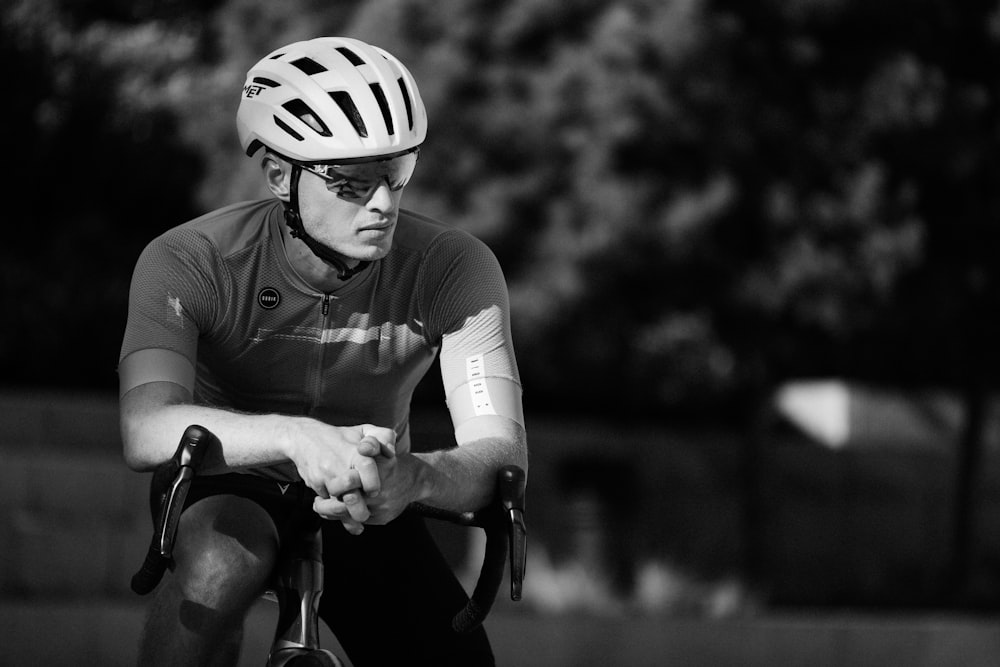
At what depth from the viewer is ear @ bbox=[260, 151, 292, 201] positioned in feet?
11.0

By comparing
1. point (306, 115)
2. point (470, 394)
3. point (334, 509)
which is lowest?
point (334, 509)

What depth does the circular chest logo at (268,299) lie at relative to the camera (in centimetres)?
341

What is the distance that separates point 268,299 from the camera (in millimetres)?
3410

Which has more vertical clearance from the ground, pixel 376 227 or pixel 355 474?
pixel 376 227

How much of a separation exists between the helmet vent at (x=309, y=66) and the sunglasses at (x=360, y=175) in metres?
0.22

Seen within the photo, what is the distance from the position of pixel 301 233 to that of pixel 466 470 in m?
0.67

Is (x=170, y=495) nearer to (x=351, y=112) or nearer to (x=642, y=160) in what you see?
(x=351, y=112)

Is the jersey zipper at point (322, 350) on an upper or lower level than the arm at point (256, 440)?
upper

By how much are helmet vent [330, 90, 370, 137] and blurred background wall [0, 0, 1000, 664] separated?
284 inches

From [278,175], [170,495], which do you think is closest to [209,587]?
[170,495]

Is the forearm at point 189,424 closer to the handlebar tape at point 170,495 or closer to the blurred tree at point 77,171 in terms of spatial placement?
the handlebar tape at point 170,495

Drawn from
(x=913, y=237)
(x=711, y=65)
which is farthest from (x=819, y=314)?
(x=711, y=65)

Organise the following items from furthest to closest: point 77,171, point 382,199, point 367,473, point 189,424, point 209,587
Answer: point 77,171 → point 382,199 → point 189,424 → point 209,587 → point 367,473

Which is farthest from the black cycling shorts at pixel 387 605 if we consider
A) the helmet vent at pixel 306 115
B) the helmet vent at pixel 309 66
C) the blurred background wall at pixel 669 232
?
the blurred background wall at pixel 669 232
